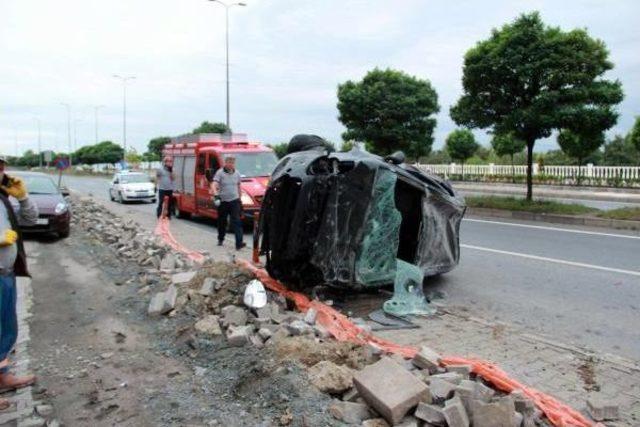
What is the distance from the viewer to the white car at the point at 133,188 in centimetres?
2461

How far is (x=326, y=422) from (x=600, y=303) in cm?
434

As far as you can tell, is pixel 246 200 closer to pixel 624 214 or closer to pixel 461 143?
pixel 624 214

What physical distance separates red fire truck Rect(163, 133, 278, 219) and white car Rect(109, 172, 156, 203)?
8.12m

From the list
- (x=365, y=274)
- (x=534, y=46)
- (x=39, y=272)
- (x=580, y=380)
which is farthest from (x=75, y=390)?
(x=534, y=46)

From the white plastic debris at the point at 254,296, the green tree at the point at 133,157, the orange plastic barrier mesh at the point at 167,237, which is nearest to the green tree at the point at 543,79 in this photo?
the orange plastic barrier mesh at the point at 167,237

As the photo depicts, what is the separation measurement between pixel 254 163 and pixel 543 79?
798 cm

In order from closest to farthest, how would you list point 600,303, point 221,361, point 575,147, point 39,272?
point 221,361, point 600,303, point 39,272, point 575,147

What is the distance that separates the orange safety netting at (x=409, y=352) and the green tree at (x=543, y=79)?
423 inches

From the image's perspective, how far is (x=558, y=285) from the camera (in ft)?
24.1

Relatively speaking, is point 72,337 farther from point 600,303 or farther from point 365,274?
point 600,303

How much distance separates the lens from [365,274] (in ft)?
19.9

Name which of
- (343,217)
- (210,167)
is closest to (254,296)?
(343,217)

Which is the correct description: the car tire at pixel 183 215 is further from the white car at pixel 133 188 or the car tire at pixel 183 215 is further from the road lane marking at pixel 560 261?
the road lane marking at pixel 560 261

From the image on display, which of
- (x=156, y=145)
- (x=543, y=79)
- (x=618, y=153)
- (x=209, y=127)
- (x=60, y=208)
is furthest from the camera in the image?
(x=156, y=145)
